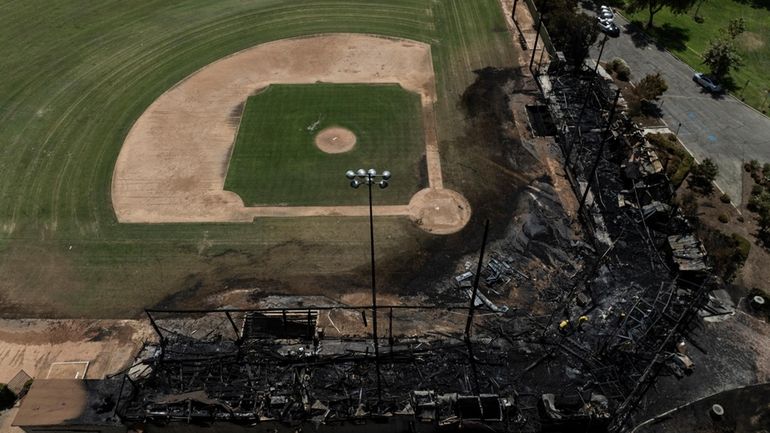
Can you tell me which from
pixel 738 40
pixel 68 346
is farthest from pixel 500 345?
pixel 738 40

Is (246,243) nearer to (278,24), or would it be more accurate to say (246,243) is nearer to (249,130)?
(249,130)

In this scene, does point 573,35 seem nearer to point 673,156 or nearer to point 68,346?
point 673,156

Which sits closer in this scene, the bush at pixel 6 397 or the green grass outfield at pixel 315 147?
the bush at pixel 6 397

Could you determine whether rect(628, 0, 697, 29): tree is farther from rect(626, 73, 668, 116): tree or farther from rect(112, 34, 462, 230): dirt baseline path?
rect(112, 34, 462, 230): dirt baseline path

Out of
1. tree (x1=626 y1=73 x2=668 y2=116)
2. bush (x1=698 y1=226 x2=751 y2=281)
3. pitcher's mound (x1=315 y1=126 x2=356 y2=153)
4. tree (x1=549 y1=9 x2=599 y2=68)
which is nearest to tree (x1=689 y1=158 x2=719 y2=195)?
bush (x1=698 y1=226 x2=751 y2=281)

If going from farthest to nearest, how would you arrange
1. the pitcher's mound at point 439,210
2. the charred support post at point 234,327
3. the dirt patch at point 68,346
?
the pitcher's mound at point 439,210 < the dirt patch at point 68,346 < the charred support post at point 234,327

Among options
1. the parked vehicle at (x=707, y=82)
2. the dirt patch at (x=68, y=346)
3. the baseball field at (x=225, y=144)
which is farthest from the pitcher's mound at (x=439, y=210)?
the parked vehicle at (x=707, y=82)

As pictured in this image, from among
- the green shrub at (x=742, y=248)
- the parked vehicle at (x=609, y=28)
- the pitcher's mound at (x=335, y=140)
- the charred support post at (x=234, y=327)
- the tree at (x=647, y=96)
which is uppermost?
the parked vehicle at (x=609, y=28)

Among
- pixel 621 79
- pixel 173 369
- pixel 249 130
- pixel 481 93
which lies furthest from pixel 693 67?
pixel 173 369

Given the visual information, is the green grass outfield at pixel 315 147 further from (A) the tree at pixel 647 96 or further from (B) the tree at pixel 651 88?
(B) the tree at pixel 651 88

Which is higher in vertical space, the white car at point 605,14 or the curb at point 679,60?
the white car at point 605,14
